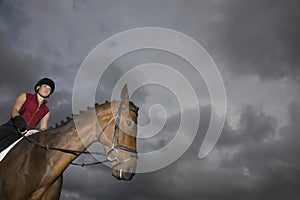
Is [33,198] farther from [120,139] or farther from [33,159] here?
[120,139]

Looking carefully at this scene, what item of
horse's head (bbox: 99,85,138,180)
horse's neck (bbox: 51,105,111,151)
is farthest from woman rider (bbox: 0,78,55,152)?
horse's head (bbox: 99,85,138,180)

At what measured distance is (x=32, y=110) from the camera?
32.6 feet

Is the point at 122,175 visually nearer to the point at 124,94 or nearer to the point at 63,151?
the point at 63,151

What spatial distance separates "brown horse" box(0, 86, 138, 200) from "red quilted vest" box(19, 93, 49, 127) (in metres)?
1.01

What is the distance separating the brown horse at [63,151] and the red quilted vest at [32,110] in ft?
3.32

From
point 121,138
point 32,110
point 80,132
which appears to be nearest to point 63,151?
point 80,132

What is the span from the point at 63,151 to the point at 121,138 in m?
1.81

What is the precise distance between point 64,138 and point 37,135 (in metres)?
1.07

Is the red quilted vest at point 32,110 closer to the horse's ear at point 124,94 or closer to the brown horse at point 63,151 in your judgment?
the brown horse at point 63,151

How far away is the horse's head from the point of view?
842 centimetres

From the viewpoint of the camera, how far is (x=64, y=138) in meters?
8.78

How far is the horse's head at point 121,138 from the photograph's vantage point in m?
8.42

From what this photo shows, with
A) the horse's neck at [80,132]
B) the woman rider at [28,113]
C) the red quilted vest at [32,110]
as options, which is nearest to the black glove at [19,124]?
the woman rider at [28,113]

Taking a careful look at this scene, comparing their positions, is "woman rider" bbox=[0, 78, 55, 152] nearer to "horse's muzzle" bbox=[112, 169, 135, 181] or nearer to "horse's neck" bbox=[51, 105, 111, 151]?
"horse's neck" bbox=[51, 105, 111, 151]
